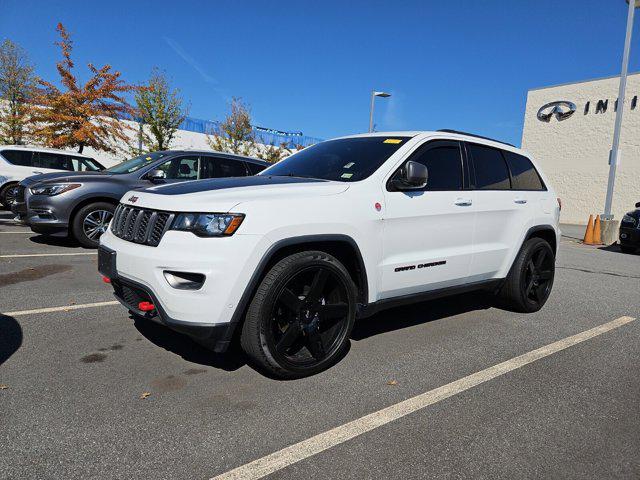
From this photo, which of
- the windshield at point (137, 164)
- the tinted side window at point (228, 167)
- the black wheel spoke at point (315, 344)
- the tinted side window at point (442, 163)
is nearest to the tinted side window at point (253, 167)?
the tinted side window at point (228, 167)

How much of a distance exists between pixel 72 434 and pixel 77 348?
1.26 meters

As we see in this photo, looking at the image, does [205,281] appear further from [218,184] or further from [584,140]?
[584,140]

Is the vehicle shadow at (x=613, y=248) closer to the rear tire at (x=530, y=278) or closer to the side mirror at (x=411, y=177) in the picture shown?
the rear tire at (x=530, y=278)

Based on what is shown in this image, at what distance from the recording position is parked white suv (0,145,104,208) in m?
11.4

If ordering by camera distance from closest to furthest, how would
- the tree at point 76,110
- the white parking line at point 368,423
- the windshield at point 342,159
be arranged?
the white parking line at point 368,423 < the windshield at point 342,159 < the tree at point 76,110

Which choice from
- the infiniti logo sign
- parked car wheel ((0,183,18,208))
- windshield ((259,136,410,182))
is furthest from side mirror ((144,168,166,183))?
the infiniti logo sign

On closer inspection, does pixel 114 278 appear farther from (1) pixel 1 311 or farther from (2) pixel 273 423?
(1) pixel 1 311

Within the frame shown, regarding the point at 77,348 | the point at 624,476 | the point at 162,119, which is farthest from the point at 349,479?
the point at 162,119

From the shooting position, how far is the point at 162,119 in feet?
69.5

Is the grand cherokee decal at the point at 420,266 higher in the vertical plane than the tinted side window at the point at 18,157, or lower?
lower

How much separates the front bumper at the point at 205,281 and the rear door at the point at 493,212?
2.37 meters

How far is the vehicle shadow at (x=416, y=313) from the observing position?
14.1ft

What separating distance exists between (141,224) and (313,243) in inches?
45.1

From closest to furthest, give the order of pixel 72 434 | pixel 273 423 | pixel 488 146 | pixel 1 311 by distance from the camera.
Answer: pixel 72 434
pixel 273 423
pixel 1 311
pixel 488 146
